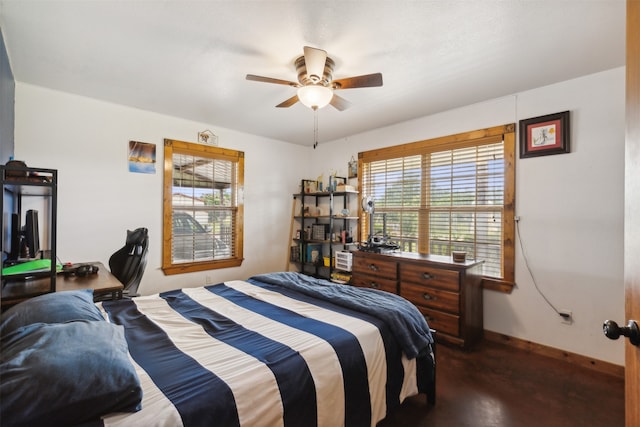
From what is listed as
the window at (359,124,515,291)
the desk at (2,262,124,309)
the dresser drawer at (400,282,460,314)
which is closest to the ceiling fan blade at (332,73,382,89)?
the window at (359,124,515,291)

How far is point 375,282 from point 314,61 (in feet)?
8.03

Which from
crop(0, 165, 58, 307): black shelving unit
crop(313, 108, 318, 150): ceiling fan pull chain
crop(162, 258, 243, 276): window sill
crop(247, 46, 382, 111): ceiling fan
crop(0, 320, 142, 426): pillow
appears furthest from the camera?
crop(162, 258, 243, 276): window sill

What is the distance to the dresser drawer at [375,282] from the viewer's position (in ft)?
10.5

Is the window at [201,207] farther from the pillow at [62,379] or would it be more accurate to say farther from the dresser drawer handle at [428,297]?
the pillow at [62,379]

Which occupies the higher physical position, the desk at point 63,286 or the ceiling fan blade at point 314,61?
the ceiling fan blade at point 314,61

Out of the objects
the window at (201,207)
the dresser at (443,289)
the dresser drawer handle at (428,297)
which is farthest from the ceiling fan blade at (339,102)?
the window at (201,207)

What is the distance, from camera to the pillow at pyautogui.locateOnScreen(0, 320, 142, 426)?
0.79 metres

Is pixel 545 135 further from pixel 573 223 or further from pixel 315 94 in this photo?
→ pixel 315 94

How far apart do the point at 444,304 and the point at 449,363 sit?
20.6 inches

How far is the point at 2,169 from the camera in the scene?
155 cm

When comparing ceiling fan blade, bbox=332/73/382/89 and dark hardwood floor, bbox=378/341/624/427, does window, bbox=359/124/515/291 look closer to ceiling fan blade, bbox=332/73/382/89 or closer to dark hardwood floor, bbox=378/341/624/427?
dark hardwood floor, bbox=378/341/624/427

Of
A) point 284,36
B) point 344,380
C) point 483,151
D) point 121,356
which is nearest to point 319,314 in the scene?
point 344,380

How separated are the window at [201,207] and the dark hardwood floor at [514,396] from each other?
3.05 m

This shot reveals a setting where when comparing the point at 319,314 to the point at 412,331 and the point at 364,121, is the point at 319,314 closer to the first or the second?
the point at 412,331
